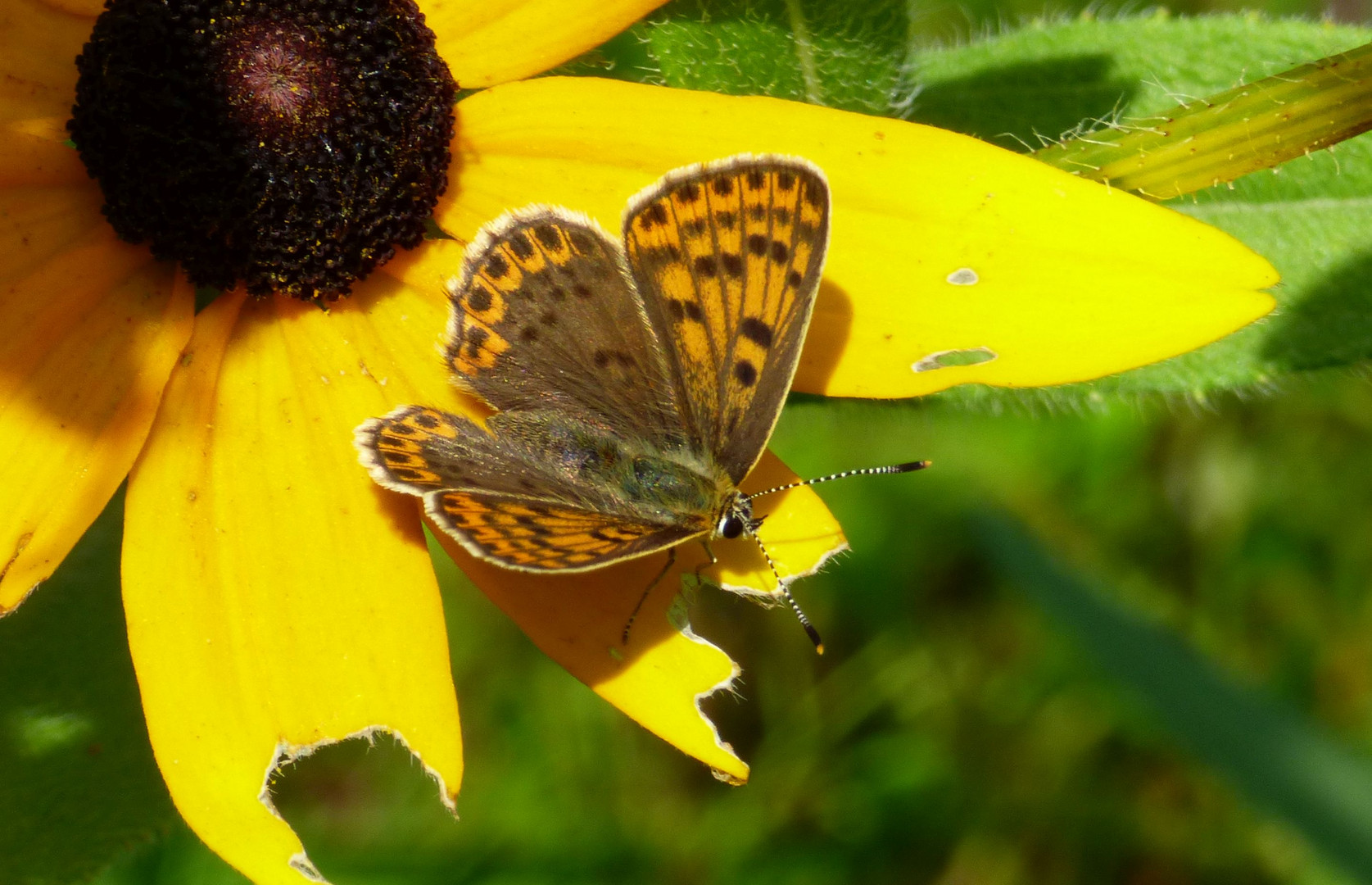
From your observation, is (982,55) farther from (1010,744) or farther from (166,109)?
(1010,744)

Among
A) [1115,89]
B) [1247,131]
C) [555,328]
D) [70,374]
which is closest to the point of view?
[1247,131]

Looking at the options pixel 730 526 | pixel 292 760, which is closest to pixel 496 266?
pixel 730 526

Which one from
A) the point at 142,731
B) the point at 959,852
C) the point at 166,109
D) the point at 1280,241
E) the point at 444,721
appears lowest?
the point at 959,852

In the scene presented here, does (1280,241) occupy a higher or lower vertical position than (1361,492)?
higher

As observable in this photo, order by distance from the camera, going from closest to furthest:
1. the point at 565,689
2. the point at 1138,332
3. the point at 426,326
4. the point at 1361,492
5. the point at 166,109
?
the point at 1138,332 → the point at 166,109 → the point at 426,326 → the point at 565,689 → the point at 1361,492

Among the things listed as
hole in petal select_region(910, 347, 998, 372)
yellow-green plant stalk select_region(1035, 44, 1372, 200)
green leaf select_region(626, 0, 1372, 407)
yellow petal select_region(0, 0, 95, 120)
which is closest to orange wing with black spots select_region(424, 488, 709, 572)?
hole in petal select_region(910, 347, 998, 372)

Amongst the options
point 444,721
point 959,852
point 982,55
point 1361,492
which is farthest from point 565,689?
point 1361,492

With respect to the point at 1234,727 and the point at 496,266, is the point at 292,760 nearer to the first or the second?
the point at 496,266

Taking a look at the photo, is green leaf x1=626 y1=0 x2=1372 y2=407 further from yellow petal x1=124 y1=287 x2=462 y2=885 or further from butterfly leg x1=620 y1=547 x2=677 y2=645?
yellow petal x1=124 y1=287 x2=462 y2=885
